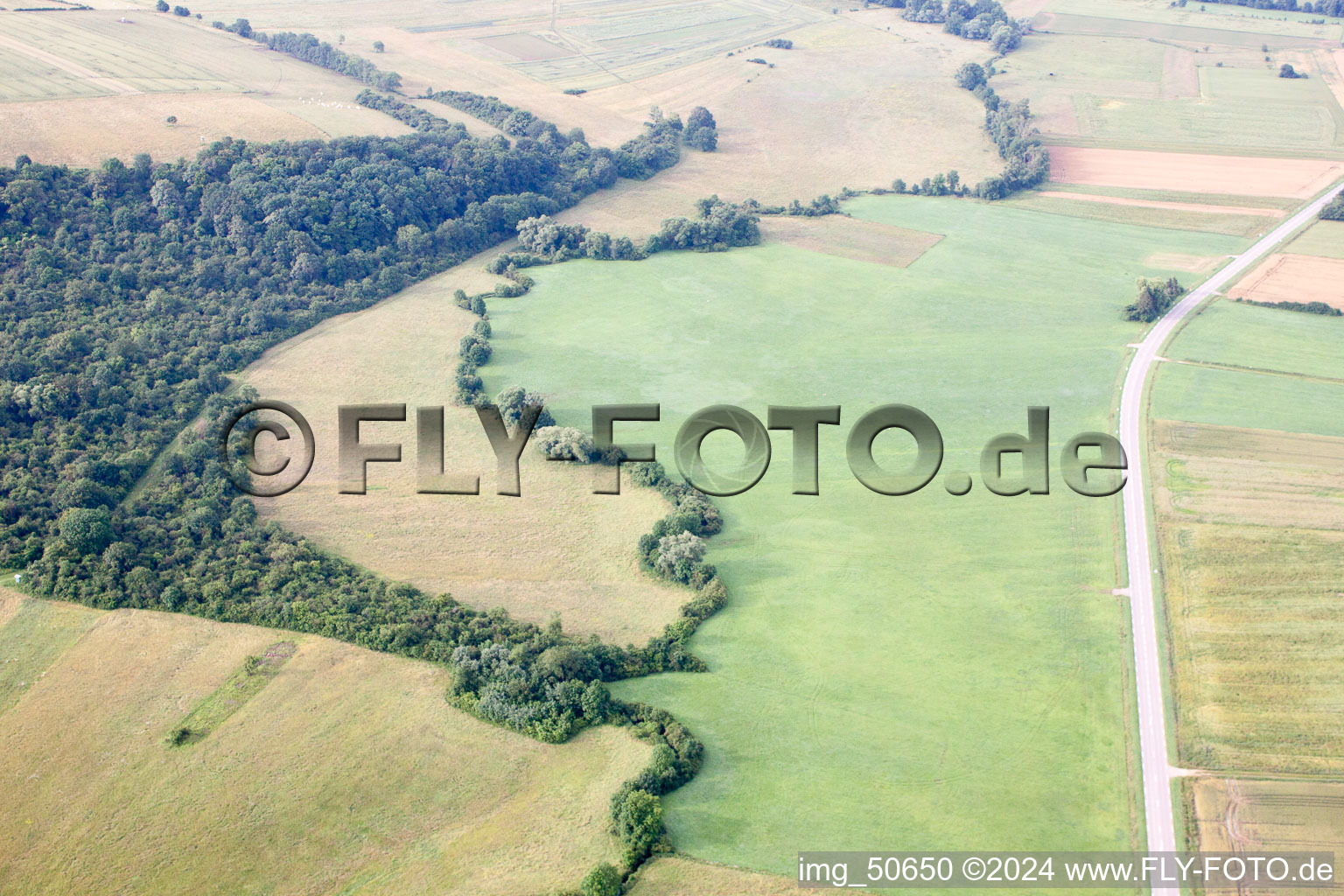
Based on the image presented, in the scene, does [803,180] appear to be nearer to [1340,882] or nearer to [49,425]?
[49,425]

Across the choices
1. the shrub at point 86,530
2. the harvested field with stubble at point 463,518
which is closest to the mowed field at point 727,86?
the harvested field with stubble at point 463,518

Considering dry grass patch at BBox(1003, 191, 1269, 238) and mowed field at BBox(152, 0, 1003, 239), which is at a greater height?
mowed field at BBox(152, 0, 1003, 239)

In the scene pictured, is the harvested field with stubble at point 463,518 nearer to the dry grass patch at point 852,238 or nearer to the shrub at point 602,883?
the shrub at point 602,883

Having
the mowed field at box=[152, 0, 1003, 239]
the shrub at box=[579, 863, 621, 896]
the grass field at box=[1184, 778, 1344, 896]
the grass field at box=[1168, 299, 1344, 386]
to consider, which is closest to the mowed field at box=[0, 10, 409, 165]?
the mowed field at box=[152, 0, 1003, 239]

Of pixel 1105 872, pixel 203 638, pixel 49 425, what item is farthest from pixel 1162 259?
pixel 49 425

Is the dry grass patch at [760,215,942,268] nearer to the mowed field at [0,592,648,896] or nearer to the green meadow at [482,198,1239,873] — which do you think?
the green meadow at [482,198,1239,873]

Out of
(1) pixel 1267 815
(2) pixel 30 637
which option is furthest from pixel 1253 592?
(2) pixel 30 637

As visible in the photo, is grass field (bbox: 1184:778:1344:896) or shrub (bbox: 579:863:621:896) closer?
shrub (bbox: 579:863:621:896)
